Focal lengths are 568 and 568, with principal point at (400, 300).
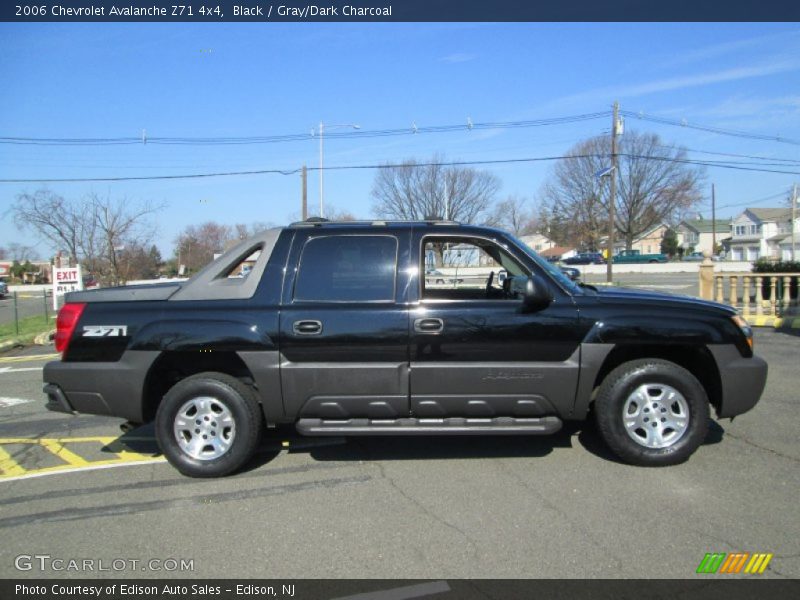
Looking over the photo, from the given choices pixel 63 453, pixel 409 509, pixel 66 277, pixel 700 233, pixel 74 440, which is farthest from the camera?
pixel 700 233

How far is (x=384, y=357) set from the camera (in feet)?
14.0

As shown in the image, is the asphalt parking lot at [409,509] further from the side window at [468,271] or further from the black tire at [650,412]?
the side window at [468,271]

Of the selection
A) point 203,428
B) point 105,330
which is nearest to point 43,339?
point 105,330

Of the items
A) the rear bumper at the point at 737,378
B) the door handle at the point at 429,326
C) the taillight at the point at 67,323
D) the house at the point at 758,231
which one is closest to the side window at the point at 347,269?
the door handle at the point at 429,326

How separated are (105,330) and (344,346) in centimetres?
186

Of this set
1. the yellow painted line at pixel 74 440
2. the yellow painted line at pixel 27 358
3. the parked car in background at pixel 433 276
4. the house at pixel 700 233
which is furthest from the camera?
the house at pixel 700 233

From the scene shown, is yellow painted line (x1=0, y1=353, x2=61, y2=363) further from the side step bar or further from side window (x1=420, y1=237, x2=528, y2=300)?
side window (x1=420, y1=237, x2=528, y2=300)

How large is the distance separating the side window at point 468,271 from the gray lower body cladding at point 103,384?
2.26 m

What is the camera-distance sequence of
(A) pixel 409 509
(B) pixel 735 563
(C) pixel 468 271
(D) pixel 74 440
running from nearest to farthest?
1. (B) pixel 735 563
2. (A) pixel 409 509
3. (D) pixel 74 440
4. (C) pixel 468 271

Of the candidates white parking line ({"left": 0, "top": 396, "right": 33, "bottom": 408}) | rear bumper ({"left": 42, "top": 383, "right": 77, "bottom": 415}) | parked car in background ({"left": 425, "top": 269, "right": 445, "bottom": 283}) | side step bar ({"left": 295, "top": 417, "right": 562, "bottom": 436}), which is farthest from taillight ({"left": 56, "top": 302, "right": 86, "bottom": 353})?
white parking line ({"left": 0, "top": 396, "right": 33, "bottom": 408})

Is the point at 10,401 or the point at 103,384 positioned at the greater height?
the point at 103,384

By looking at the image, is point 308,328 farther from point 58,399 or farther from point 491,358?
point 58,399

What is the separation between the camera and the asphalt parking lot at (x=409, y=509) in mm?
3135
